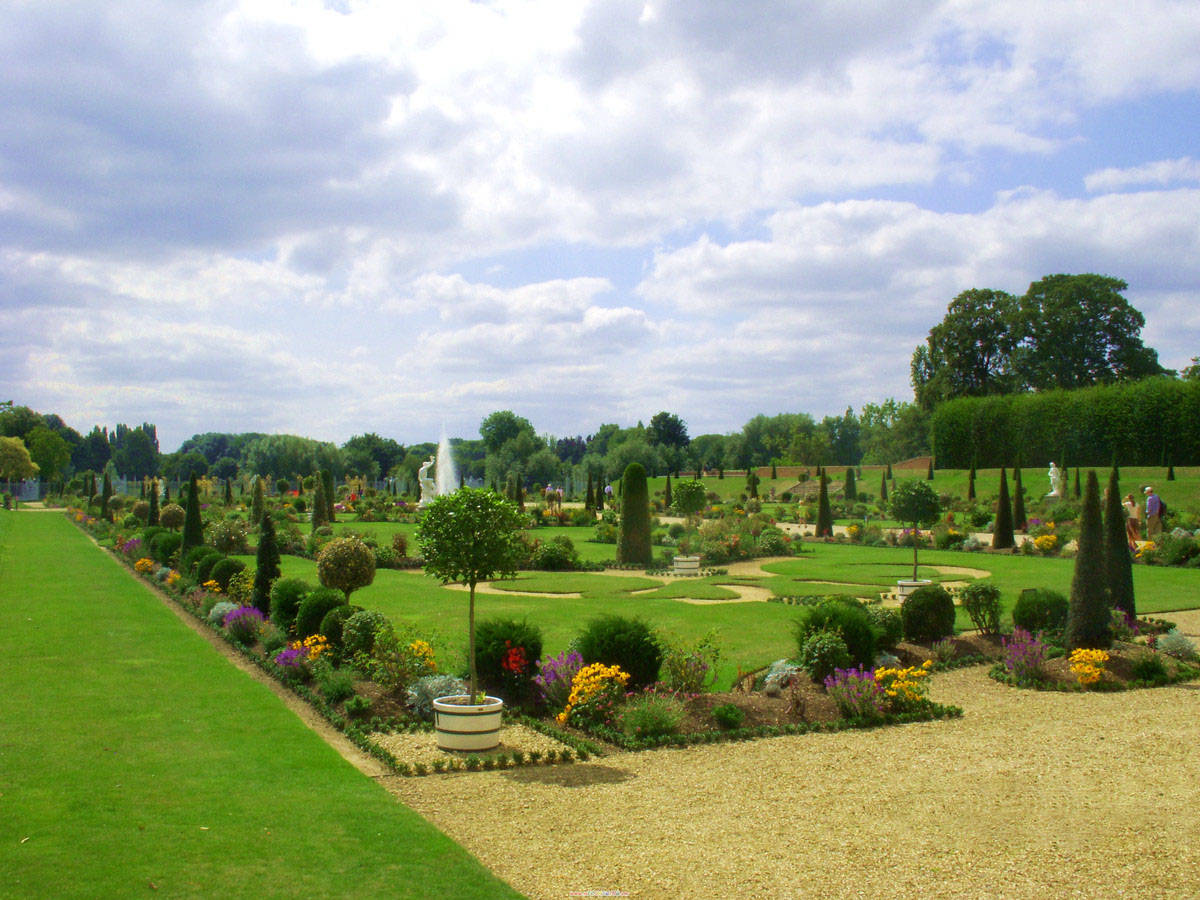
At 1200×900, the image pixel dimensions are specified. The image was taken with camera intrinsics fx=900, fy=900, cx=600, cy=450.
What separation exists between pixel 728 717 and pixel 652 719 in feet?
2.45

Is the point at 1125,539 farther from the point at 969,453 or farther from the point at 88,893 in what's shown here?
the point at 969,453

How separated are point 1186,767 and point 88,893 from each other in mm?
7827

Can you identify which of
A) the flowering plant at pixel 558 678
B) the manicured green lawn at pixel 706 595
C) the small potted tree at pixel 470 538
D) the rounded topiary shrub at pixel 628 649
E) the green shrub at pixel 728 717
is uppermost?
the small potted tree at pixel 470 538

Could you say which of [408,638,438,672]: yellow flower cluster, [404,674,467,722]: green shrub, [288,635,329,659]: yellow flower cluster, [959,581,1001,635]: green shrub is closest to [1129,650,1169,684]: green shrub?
[959,581,1001,635]: green shrub

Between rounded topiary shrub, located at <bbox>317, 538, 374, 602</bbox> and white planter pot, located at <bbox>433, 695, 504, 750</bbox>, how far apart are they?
5.94m

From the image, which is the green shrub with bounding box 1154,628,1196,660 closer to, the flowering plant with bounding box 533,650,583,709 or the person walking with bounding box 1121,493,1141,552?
the flowering plant with bounding box 533,650,583,709

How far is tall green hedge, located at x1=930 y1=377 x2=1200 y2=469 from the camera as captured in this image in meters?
44.1

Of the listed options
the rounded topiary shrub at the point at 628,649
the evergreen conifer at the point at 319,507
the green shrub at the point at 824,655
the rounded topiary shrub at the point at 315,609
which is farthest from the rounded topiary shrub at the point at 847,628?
the evergreen conifer at the point at 319,507

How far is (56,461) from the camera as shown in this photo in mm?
75688

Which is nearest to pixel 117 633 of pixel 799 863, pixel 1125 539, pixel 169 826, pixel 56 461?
pixel 169 826

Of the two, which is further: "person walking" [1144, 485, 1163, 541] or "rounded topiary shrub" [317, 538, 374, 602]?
"person walking" [1144, 485, 1163, 541]

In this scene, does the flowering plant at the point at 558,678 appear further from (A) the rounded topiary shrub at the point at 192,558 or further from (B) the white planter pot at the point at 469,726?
(A) the rounded topiary shrub at the point at 192,558

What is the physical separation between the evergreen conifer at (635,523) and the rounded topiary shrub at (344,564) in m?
11.0

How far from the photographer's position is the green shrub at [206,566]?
18.0 meters
